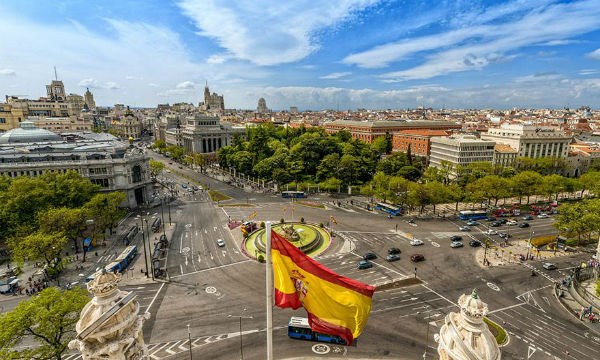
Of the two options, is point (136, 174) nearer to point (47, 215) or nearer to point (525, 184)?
point (47, 215)

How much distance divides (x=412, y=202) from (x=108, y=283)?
72.0m

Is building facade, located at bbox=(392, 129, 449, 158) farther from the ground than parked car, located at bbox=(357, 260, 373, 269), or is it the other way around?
building facade, located at bbox=(392, 129, 449, 158)

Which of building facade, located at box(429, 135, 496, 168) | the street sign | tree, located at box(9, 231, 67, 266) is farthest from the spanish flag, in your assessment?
building facade, located at box(429, 135, 496, 168)

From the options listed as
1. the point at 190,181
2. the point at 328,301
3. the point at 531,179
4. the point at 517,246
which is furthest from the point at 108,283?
the point at 190,181

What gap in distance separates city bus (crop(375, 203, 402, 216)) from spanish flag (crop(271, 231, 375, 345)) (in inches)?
2590

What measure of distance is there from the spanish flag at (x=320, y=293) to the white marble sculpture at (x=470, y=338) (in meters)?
3.59

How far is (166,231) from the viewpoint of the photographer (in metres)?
65.4

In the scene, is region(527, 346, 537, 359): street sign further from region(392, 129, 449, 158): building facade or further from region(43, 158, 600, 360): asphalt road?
region(392, 129, 449, 158): building facade

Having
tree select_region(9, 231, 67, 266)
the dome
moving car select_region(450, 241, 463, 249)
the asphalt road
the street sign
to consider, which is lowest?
the street sign

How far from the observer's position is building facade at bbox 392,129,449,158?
438ft

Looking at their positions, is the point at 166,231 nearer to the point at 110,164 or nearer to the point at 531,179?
the point at 110,164

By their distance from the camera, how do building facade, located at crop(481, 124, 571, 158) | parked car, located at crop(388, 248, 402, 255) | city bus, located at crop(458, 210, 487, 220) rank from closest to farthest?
parked car, located at crop(388, 248, 402, 255), city bus, located at crop(458, 210, 487, 220), building facade, located at crop(481, 124, 571, 158)

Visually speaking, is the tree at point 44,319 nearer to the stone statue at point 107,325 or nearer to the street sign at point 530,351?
the stone statue at point 107,325

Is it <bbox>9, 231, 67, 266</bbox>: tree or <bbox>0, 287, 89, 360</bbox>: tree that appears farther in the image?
<bbox>9, 231, 67, 266</bbox>: tree
